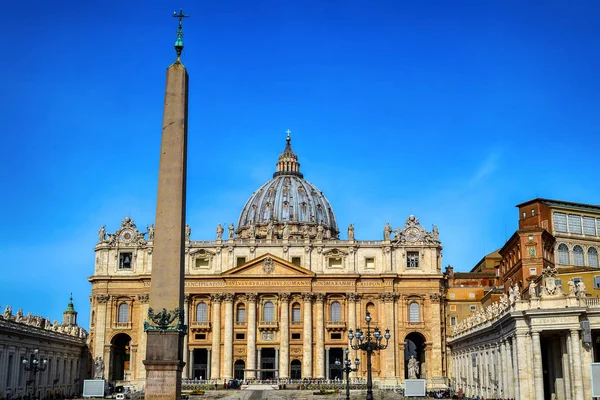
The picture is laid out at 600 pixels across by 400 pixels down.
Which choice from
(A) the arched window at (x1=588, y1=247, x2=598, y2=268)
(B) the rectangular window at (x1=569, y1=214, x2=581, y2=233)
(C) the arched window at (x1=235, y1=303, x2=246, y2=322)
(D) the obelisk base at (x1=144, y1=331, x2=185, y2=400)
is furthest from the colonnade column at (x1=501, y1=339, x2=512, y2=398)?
(C) the arched window at (x1=235, y1=303, x2=246, y2=322)

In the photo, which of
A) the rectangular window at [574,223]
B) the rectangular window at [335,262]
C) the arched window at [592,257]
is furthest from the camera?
the rectangular window at [335,262]

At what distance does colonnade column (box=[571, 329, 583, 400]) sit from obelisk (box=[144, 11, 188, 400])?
81.2 ft

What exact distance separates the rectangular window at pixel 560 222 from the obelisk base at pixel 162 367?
56598 mm

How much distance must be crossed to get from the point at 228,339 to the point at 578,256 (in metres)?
37.6

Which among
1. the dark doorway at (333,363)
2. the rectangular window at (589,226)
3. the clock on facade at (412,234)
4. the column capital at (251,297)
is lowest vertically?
the dark doorway at (333,363)

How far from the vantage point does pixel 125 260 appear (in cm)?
9319

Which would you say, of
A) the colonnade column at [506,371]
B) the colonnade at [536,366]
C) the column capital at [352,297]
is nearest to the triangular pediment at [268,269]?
the column capital at [352,297]

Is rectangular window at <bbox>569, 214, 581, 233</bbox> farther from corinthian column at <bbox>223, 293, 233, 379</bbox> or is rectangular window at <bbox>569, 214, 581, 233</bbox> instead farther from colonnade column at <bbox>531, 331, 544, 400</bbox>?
corinthian column at <bbox>223, 293, 233, 379</bbox>

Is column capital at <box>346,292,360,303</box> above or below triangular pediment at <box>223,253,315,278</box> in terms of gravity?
below

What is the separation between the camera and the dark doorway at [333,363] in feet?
294

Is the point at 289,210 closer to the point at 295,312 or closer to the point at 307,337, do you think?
the point at 295,312

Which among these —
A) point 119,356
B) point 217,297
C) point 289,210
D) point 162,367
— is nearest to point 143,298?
point 217,297

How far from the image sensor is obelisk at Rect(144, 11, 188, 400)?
27578mm

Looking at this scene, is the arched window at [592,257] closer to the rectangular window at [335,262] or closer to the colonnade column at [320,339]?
the rectangular window at [335,262]
